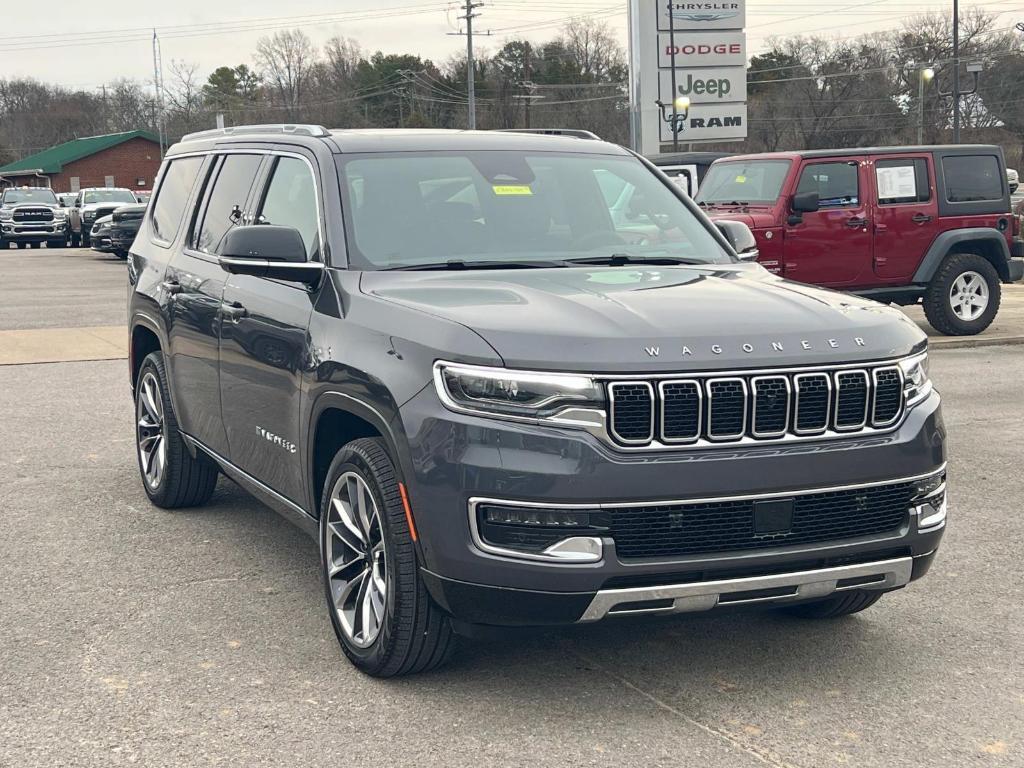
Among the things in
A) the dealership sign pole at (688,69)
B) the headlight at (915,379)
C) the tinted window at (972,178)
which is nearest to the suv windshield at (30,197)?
the dealership sign pole at (688,69)

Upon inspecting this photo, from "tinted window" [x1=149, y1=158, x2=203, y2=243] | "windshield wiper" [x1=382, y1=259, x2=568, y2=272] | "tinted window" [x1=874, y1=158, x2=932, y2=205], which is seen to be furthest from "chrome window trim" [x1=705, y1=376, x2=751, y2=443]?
"tinted window" [x1=874, y1=158, x2=932, y2=205]

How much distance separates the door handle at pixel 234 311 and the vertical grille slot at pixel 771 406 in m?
2.34

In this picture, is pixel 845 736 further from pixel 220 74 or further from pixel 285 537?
pixel 220 74

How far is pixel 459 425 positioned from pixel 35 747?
1551mm

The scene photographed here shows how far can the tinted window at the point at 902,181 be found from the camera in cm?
1416

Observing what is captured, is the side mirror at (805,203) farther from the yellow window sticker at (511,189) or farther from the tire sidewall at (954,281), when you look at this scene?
the yellow window sticker at (511,189)

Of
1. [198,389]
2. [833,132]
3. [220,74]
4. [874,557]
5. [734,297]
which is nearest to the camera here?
[874,557]

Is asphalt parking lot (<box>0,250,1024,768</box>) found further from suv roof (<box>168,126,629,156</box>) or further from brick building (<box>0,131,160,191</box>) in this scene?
brick building (<box>0,131,160,191</box>)

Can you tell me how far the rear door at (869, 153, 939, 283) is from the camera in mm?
14102

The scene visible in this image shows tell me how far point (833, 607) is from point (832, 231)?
31.2ft

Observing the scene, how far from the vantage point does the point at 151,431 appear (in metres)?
7.13

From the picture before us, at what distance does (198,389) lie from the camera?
6141mm

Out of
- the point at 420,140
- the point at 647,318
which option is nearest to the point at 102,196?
the point at 420,140

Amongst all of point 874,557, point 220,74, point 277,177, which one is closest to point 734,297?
point 874,557
